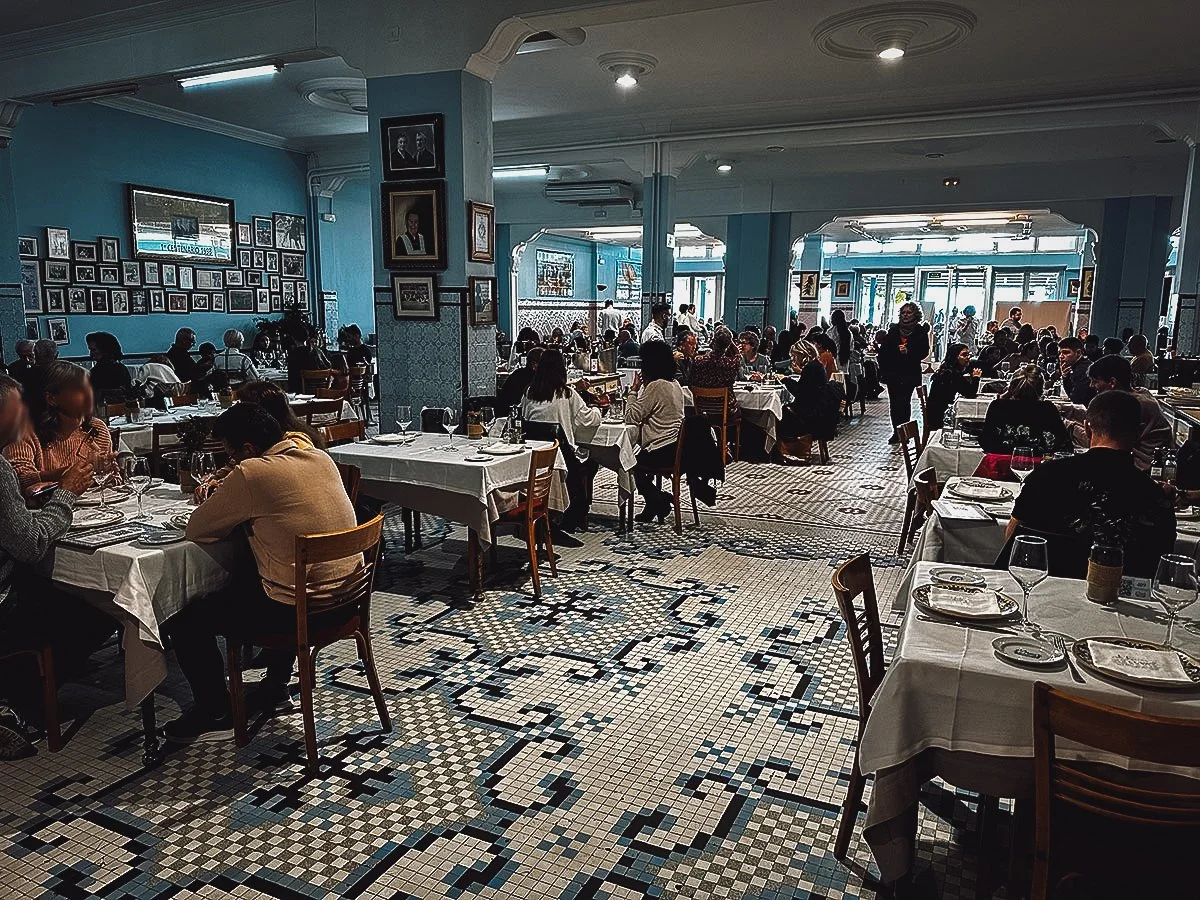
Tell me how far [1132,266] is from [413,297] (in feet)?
39.0

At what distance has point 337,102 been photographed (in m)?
9.48

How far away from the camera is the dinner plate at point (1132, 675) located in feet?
6.17

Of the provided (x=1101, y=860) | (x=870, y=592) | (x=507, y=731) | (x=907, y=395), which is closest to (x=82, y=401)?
(x=507, y=731)

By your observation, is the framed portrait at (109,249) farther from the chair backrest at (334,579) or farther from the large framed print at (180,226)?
the chair backrest at (334,579)

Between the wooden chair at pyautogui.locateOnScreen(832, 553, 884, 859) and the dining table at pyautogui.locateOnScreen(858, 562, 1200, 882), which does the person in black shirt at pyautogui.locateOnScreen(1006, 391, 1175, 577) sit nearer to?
the dining table at pyautogui.locateOnScreen(858, 562, 1200, 882)

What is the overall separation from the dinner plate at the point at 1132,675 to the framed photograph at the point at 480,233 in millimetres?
4661

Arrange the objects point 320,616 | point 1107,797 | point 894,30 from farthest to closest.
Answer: point 894,30 < point 320,616 < point 1107,797

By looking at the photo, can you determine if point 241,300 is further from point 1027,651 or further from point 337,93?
point 1027,651

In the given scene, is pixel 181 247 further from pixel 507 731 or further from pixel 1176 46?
pixel 1176 46

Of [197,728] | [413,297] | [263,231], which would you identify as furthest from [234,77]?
[197,728]

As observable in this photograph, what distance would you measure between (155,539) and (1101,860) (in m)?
2.93

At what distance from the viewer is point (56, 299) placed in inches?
359

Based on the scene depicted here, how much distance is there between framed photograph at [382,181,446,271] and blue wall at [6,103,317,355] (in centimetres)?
539

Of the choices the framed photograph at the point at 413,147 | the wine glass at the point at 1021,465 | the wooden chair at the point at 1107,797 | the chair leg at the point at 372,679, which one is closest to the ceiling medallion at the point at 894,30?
the framed photograph at the point at 413,147
